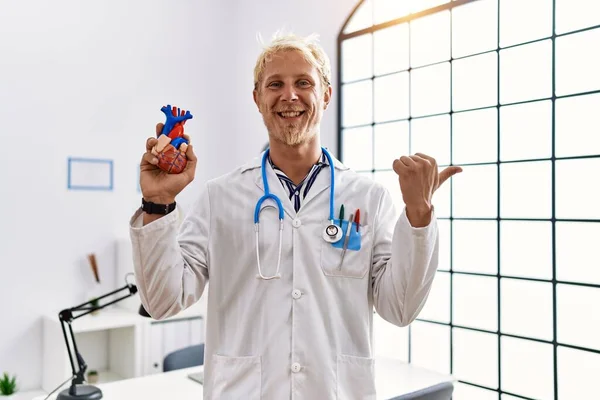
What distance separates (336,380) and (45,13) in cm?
294

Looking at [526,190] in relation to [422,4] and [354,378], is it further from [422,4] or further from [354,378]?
[354,378]

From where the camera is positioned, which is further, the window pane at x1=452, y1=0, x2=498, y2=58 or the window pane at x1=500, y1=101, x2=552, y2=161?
the window pane at x1=452, y1=0, x2=498, y2=58

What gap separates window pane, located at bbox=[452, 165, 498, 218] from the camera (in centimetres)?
268

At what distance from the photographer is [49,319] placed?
9.96 ft

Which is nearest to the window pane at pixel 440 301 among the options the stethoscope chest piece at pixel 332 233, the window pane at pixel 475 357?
the window pane at pixel 475 357

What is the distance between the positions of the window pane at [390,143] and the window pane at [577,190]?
94 cm

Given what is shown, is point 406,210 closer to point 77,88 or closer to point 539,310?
point 539,310

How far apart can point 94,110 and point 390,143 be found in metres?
1.87

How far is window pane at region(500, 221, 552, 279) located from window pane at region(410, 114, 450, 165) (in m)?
0.53

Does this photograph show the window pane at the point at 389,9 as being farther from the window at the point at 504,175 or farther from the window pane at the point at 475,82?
the window pane at the point at 475,82

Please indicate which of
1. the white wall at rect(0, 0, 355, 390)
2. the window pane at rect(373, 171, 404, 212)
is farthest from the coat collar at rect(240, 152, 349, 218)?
the white wall at rect(0, 0, 355, 390)

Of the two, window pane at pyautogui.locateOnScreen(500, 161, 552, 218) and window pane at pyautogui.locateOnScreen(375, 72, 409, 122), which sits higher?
window pane at pyautogui.locateOnScreen(375, 72, 409, 122)

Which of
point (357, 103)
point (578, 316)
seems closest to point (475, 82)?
point (357, 103)

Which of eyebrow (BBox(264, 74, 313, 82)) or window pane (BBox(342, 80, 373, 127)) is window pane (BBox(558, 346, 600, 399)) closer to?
window pane (BBox(342, 80, 373, 127))
